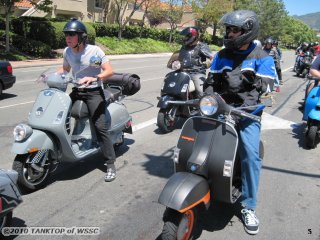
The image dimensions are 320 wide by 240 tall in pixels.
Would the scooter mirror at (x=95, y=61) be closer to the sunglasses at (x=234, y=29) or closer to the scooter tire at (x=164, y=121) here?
the sunglasses at (x=234, y=29)

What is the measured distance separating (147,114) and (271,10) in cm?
7345

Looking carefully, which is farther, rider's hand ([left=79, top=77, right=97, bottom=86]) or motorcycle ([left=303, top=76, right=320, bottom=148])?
motorcycle ([left=303, top=76, right=320, bottom=148])

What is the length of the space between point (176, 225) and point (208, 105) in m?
1.02

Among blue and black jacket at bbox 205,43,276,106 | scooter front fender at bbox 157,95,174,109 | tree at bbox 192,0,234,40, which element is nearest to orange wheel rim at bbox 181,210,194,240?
blue and black jacket at bbox 205,43,276,106

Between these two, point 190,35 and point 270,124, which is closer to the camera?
point 190,35

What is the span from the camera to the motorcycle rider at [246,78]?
140 inches

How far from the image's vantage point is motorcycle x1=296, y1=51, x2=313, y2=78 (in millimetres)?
18156

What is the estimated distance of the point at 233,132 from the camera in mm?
3484

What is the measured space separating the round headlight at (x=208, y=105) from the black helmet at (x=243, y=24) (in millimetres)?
692

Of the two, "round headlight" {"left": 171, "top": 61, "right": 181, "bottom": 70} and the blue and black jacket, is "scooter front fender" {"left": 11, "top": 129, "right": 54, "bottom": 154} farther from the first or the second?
"round headlight" {"left": 171, "top": 61, "right": 181, "bottom": 70}

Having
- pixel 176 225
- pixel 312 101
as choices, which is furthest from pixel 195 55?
pixel 176 225

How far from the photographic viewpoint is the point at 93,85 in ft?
15.7

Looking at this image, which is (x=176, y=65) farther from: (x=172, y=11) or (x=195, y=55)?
(x=172, y=11)

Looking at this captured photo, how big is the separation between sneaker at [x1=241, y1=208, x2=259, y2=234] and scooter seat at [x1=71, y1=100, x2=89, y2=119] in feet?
7.44
